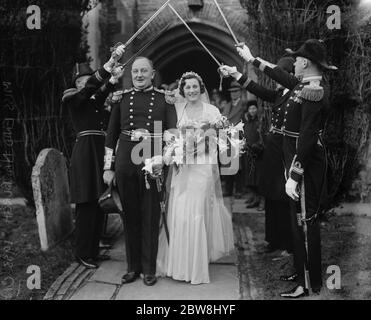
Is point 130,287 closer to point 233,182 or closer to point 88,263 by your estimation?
point 88,263

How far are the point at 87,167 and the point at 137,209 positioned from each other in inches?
36.7

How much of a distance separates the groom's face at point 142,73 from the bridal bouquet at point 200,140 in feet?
1.92

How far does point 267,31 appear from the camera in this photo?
6227mm

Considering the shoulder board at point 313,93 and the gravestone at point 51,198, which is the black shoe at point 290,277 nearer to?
the shoulder board at point 313,93

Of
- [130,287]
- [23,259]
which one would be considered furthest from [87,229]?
[130,287]

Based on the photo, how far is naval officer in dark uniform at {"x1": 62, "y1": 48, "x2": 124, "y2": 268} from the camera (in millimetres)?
5320

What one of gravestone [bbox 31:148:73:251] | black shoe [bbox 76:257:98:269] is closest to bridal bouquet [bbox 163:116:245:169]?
black shoe [bbox 76:257:98:269]

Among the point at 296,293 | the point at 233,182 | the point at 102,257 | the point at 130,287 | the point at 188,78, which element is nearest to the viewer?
the point at 296,293

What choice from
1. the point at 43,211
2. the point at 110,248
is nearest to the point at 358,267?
the point at 110,248

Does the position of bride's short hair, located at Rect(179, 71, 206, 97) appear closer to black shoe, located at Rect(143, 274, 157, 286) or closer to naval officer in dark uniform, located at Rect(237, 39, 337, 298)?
naval officer in dark uniform, located at Rect(237, 39, 337, 298)

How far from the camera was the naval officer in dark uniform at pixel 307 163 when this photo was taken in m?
4.16

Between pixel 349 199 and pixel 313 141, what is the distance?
4258mm

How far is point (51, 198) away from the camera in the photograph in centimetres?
Result: 566
